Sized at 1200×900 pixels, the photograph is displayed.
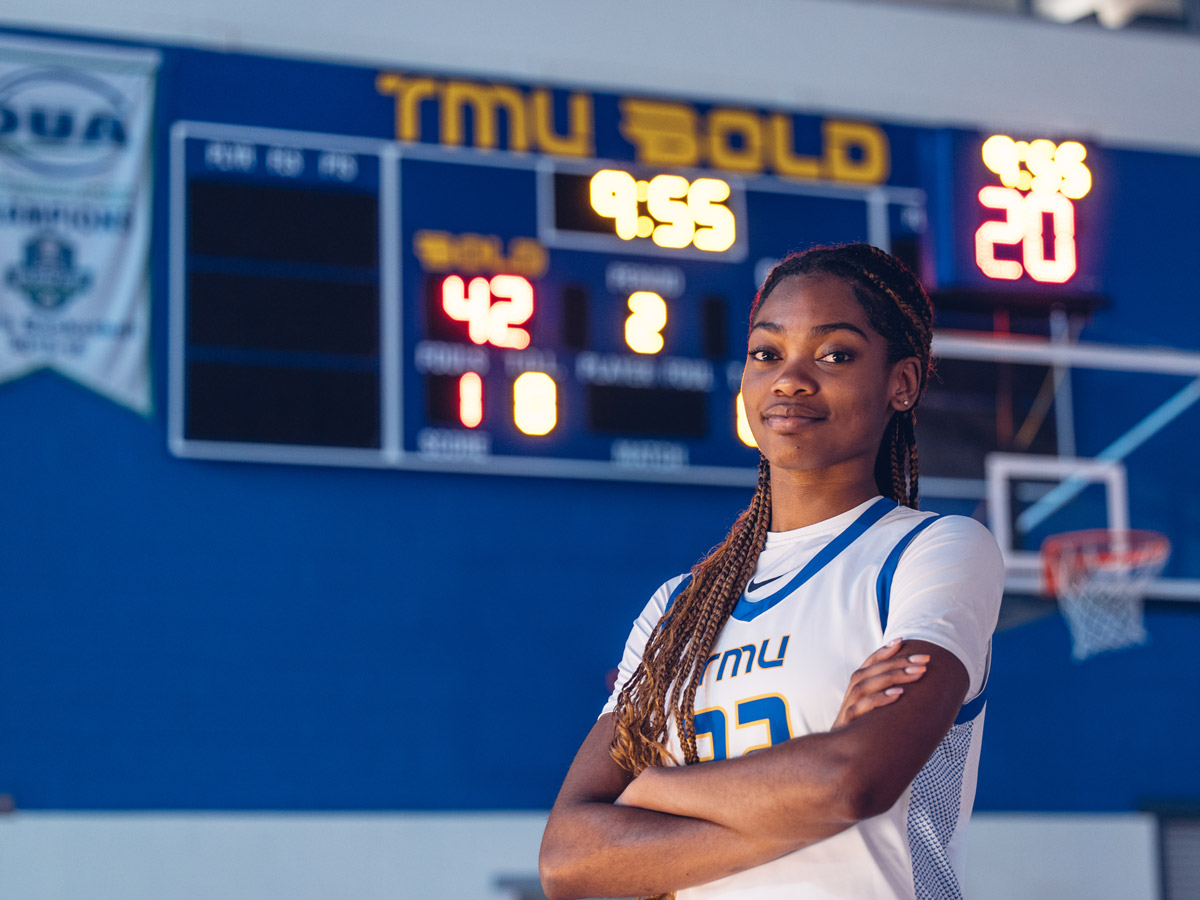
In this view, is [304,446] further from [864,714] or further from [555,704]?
[864,714]

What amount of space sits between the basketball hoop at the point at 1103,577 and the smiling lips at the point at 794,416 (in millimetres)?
4839

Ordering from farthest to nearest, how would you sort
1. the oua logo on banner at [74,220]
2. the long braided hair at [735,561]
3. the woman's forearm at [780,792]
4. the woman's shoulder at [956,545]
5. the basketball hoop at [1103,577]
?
the basketball hoop at [1103,577] < the oua logo on banner at [74,220] < the long braided hair at [735,561] < the woman's shoulder at [956,545] < the woman's forearm at [780,792]

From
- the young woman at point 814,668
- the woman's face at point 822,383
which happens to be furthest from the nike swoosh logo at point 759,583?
the woman's face at point 822,383

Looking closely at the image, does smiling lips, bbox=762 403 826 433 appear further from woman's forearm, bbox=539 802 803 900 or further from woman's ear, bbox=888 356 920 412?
woman's forearm, bbox=539 802 803 900

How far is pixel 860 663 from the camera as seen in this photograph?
1454 mm

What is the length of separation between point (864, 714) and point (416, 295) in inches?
177

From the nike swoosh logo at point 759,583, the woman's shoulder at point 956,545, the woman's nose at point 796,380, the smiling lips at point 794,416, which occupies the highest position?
the woman's nose at point 796,380

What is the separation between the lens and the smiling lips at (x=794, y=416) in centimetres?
155

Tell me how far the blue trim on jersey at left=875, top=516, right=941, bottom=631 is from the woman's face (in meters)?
0.12

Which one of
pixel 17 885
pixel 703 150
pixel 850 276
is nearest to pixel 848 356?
pixel 850 276

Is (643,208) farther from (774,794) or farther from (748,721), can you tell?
(774,794)

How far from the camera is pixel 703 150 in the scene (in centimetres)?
634

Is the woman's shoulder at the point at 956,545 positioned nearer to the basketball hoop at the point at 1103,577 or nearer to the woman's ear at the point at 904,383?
the woman's ear at the point at 904,383

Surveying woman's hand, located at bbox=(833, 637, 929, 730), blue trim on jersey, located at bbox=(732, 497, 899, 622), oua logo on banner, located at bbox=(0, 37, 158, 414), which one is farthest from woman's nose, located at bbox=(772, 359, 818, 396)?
oua logo on banner, located at bbox=(0, 37, 158, 414)
